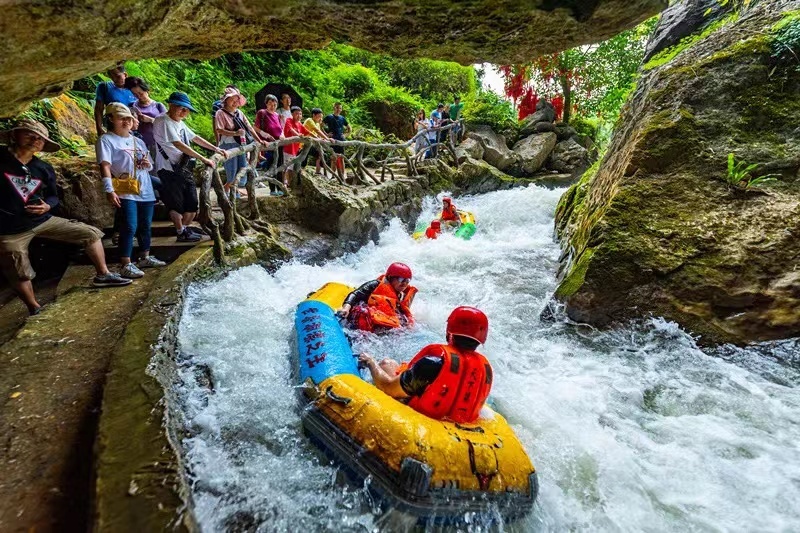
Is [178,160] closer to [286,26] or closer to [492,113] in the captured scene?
[286,26]

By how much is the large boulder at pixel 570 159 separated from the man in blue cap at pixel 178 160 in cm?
1595

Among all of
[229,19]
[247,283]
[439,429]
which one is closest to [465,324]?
[439,429]

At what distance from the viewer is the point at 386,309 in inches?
184

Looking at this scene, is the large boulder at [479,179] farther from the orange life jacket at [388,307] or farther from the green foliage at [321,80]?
the orange life jacket at [388,307]

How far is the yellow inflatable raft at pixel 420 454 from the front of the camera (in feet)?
7.93

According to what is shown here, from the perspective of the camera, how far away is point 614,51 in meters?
17.0

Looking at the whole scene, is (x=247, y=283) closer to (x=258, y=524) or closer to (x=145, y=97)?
(x=145, y=97)

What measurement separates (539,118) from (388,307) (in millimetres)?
17538

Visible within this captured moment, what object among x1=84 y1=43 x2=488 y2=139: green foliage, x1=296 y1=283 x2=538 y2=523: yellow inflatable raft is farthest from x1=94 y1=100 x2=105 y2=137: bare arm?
x1=296 y1=283 x2=538 y2=523: yellow inflatable raft

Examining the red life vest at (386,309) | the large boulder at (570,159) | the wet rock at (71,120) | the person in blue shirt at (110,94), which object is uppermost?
the large boulder at (570,159)

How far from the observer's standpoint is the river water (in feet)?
8.77

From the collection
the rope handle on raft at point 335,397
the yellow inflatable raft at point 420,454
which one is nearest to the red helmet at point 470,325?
the yellow inflatable raft at point 420,454

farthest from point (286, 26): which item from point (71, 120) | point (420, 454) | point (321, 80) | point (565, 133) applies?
point (565, 133)

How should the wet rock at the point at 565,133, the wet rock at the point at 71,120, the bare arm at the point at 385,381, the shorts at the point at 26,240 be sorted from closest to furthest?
the bare arm at the point at 385,381
the shorts at the point at 26,240
the wet rock at the point at 71,120
the wet rock at the point at 565,133
